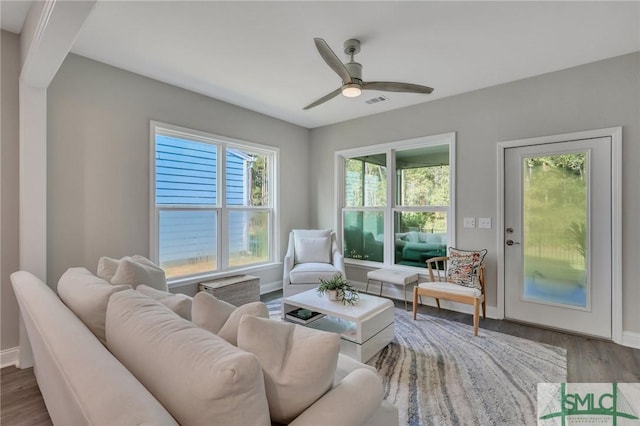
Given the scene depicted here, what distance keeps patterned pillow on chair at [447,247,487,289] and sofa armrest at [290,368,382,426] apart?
2668 mm

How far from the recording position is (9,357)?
239 centimetres

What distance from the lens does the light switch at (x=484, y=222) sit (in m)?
3.52

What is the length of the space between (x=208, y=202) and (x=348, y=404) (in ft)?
11.0

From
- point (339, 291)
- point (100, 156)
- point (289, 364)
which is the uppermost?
point (100, 156)

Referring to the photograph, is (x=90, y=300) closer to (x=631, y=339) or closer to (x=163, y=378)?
(x=163, y=378)

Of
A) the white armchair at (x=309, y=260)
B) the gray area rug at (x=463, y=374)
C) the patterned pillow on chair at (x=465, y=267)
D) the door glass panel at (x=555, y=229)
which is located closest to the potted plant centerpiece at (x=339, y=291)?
the gray area rug at (x=463, y=374)

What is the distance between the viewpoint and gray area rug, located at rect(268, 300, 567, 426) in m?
1.85

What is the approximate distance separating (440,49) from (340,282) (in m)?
2.34

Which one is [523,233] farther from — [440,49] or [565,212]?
[440,49]

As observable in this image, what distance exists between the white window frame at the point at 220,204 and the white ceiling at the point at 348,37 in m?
0.58

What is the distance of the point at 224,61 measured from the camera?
9.53 ft

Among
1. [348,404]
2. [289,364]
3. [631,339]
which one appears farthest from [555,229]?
[289,364]

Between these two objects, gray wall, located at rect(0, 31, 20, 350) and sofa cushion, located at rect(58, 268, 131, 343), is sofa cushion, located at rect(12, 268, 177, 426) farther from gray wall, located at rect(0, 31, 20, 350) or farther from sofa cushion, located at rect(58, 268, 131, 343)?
gray wall, located at rect(0, 31, 20, 350)

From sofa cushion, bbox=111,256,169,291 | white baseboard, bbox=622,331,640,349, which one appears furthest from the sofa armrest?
white baseboard, bbox=622,331,640,349
